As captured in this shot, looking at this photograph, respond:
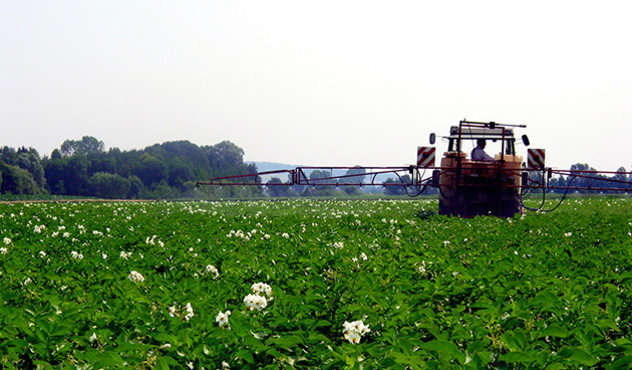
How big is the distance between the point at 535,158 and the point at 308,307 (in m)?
15.2

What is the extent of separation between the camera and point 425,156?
655 inches

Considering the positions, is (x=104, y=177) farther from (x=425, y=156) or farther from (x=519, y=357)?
(x=519, y=357)

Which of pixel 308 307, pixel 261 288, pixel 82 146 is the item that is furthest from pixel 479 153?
pixel 82 146

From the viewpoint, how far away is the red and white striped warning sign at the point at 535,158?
17203mm

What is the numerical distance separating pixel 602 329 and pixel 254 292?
2.72m

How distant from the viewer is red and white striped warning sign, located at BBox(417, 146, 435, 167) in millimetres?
16578

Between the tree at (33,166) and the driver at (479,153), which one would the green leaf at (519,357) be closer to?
the driver at (479,153)

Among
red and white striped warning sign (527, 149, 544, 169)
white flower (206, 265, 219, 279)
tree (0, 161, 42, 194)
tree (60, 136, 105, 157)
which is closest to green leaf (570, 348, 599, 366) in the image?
white flower (206, 265, 219, 279)

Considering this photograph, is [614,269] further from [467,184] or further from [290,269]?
[467,184]

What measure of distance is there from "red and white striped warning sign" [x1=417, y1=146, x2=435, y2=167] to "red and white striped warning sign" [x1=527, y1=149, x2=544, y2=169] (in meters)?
3.39

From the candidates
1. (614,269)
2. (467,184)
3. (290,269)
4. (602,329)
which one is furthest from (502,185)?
(602,329)

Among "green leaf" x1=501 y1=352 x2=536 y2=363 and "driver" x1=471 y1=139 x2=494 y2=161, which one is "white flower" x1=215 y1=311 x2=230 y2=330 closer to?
"green leaf" x1=501 y1=352 x2=536 y2=363

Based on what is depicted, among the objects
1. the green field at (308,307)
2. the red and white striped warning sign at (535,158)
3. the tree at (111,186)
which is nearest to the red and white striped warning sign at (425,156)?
the red and white striped warning sign at (535,158)

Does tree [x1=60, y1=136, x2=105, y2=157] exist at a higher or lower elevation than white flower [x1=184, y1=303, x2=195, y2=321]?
higher
